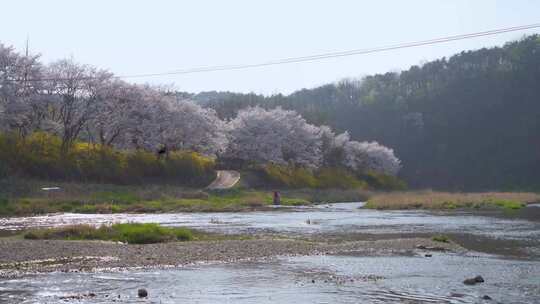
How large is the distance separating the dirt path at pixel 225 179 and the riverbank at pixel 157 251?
49.3 m

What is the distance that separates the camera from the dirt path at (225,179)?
8029cm

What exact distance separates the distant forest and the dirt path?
75.6 m

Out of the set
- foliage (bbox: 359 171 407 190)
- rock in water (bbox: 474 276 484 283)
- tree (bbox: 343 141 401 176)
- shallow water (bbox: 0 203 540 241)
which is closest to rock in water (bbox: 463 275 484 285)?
rock in water (bbox: 474 276 484 283)

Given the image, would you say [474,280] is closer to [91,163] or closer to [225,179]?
[91,163]

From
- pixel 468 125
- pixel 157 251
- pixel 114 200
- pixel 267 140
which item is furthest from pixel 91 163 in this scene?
pixel 468 125

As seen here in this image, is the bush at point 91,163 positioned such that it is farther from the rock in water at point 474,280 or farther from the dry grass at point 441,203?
the rock in water at point 474,280

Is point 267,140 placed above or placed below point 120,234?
above

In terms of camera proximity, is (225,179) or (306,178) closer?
(225,179)

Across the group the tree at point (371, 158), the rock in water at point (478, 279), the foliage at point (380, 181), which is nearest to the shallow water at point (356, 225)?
the rock in water at point (478, 279)

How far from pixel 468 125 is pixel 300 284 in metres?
173

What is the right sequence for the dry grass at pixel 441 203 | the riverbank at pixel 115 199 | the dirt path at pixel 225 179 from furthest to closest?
the dirt path at pixel 225 179, the dry grass at pixel 441 203, the riverbank at pixel 115 199

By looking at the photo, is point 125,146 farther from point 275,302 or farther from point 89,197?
point 275,302

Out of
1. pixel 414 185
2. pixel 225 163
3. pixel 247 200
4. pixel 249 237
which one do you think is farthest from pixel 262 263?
pixel 414 185

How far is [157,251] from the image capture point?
25.5 metres
